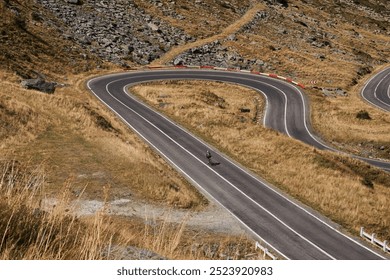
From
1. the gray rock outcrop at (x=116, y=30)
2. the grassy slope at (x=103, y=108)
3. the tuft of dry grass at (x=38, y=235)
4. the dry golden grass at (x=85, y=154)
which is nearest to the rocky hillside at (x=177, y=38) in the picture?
the gray rock outcrop at (x=116, y=30)

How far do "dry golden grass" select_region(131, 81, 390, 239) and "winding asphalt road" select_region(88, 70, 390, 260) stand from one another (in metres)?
2.01

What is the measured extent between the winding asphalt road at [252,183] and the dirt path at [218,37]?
21709 mm

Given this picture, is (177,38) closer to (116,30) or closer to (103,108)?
(116,30)

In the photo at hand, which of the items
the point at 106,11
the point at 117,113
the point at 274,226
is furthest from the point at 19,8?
the point at 274,226

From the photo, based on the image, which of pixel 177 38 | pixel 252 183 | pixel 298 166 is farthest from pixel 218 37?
pixel 252 183

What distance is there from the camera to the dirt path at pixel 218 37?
85.7 meters

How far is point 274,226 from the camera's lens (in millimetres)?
24250

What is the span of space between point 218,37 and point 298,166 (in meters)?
68.2

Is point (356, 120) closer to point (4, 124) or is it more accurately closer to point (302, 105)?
point (302, 105)

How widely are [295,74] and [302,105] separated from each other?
2200 centimetres

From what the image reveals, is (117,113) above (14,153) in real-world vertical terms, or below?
below

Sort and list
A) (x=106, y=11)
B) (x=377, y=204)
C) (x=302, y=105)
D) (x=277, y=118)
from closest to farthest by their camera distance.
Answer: (x=377, y=204)
(x=277, y=118)
(x=302, y=105)
(x=106, y=11)

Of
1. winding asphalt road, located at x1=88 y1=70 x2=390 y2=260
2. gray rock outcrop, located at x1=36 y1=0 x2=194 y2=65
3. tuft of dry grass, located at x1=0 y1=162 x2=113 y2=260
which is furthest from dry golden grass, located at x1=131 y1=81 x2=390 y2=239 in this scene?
gray rock outcrop, located at x1=36 y1=0 x2=194 y2=65

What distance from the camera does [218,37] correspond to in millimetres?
97750
